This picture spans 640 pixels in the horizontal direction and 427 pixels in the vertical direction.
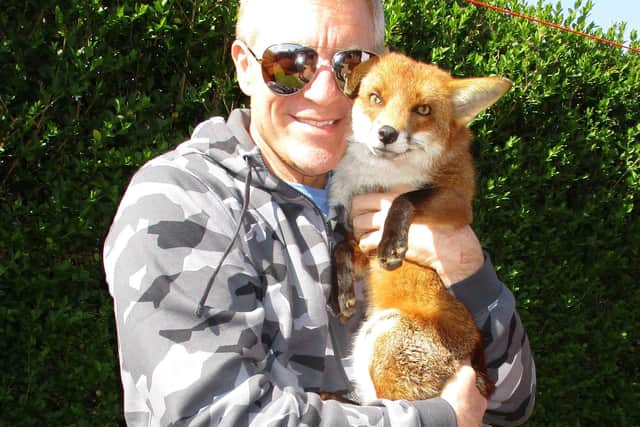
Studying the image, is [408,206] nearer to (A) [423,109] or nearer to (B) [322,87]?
(A) [423,109]

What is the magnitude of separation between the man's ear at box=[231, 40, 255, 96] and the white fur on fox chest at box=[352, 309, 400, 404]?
1.25m

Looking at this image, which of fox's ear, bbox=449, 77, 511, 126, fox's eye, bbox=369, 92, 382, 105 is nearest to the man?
fox's eye, bbox=369, 92, 382, 105

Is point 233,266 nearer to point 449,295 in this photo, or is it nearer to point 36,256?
point 449,295

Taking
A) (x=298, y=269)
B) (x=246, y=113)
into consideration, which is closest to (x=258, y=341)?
(x=298, y=269)

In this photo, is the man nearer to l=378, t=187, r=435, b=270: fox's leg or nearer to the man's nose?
the man's nose

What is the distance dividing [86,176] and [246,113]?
1.19 m

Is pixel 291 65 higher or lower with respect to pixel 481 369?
higher

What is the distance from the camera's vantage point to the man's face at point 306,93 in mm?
2350

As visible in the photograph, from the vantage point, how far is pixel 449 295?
2.80 m

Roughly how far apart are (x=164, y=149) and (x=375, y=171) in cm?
131

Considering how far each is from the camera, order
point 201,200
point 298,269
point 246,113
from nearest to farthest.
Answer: point 201,200, point 298,269, point 246,113

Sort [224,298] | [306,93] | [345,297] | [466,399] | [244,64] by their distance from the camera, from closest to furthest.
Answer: [224,298] < [466,399] < [306,93] < [244,64] < [345,297]

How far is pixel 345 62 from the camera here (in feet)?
8.09

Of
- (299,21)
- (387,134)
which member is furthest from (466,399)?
(299,21)
